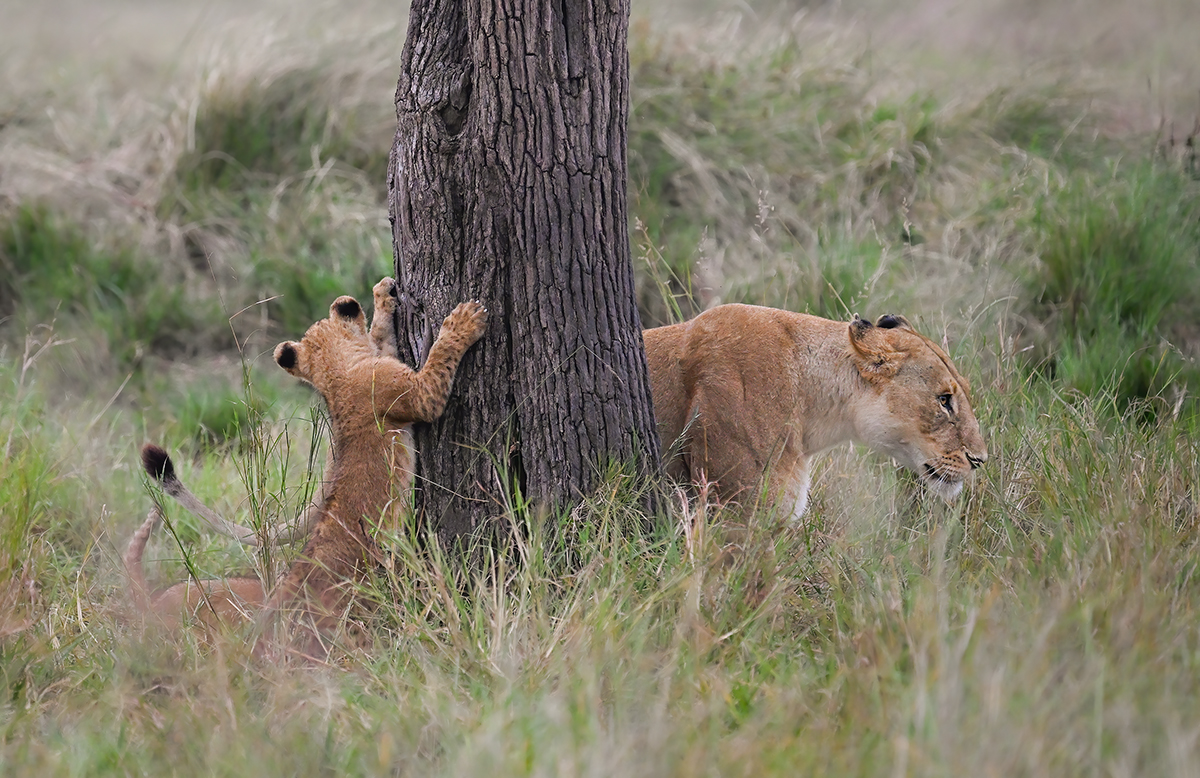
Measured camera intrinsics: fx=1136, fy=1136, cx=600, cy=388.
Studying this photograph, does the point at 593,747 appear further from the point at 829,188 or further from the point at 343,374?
the point at 829,188

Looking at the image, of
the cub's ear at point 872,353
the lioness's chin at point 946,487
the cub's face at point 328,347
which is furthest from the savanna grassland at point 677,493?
the cub's ear at point 872,353

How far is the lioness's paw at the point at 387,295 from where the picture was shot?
3.65 meters

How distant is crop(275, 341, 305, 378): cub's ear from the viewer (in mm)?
3916

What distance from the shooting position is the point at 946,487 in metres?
3.72

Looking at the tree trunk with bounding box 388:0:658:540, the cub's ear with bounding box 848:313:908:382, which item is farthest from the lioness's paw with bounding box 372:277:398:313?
the cub's ear with bounding box 848:313:908:382

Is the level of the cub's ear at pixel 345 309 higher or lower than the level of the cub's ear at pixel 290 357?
higher

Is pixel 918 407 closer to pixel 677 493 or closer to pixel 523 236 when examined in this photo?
pixel 677 493

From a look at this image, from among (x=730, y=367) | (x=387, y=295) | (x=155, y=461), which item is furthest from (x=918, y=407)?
(x=155, y=461)

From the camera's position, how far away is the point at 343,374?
3773 mm

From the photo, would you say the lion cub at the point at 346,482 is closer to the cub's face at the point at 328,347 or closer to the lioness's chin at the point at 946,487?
the cub's face at the point at 328,347

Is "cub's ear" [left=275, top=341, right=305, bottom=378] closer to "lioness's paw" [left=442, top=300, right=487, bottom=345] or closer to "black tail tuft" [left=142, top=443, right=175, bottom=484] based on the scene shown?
"black tail tuft" [left=142, top=443, right=175, bottom=484]

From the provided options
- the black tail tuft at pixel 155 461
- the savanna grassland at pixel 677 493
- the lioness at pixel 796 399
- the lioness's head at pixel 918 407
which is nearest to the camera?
the savanna grassland at pixel 677 493

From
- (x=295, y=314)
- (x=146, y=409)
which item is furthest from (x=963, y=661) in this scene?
(x=295, y=314)

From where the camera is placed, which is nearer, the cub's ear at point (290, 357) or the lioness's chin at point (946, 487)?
the lioness's chin at point (946, 487)
